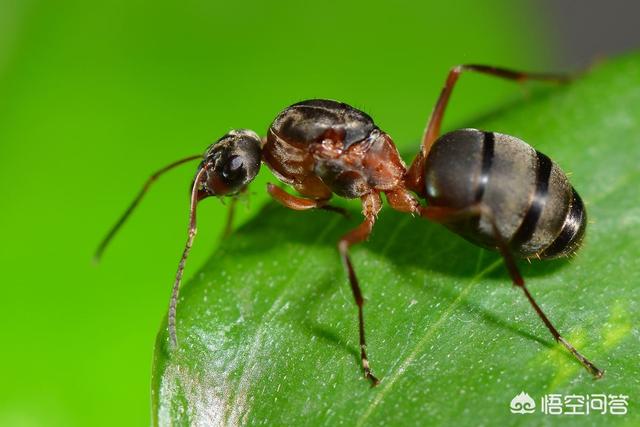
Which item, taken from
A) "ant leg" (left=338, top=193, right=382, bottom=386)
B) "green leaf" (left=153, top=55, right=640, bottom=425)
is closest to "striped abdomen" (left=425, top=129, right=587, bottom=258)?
"green leaf" (left=153, top=55, right=640, bottom=425)

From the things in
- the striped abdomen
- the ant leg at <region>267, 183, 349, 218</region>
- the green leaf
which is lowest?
the green leaf

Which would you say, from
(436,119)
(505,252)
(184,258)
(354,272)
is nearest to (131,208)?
(184,258)

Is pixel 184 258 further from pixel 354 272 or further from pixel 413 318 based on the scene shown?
A: pixel 413 318

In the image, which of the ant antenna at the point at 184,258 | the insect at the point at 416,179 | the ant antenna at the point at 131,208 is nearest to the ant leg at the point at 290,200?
the insect at the point at 416,179

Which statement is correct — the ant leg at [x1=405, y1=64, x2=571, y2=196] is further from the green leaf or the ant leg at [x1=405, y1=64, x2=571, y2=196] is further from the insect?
the green leaf

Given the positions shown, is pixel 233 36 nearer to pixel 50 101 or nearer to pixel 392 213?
pixel 50 101

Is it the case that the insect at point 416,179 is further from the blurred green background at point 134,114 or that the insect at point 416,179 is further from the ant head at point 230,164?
→ the blurred green background at point 134,114

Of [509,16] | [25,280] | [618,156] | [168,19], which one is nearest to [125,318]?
[25,280]

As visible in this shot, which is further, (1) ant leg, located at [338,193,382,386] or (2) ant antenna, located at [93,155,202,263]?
(2) ant antenna, located at [93,155,202,263]
